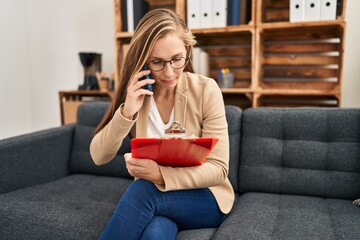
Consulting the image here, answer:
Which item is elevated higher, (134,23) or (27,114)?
(134,23)

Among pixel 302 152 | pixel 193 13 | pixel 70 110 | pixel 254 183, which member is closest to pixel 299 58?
pixel 193 13

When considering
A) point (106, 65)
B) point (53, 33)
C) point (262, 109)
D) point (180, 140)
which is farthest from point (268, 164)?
point (53, 33)

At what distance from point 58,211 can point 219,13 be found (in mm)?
1410

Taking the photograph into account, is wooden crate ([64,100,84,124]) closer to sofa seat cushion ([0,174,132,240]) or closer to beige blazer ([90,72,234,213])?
sofa seat cushion ([0,174,132,240])

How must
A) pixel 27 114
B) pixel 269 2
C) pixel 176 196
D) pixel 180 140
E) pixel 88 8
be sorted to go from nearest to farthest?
pixel 180 140
pixel 176 196
pixel 269 2
pixel 88 8
pixel 27 114

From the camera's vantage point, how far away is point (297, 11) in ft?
5.86

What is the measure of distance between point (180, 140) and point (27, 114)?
2.39m

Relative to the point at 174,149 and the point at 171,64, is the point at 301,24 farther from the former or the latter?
the point at 174,149

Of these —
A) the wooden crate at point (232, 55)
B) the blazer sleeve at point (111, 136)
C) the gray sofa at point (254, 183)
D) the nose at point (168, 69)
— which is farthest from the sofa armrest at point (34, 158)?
the wooden crate at point (232, 55)

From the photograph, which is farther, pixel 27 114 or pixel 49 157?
pixel 27 114

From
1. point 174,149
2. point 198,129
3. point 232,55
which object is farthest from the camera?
point 232,55

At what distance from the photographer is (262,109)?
157cm

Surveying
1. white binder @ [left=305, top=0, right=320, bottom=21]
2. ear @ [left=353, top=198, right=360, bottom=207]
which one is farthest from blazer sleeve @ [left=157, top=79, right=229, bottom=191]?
white binder @ [left=305, top=0, right=320, bottom=21]

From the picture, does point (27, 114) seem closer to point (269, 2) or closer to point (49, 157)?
point (49, 157)
